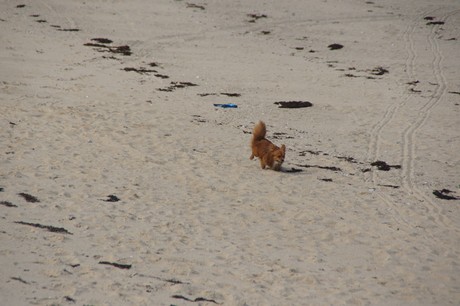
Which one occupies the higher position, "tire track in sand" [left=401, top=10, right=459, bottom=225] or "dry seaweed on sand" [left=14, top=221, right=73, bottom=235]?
"tire track in sand" [left=401, top=10, right=459, bottom=225]

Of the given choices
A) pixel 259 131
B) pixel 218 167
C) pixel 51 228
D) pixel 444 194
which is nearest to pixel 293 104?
pixel 259 131

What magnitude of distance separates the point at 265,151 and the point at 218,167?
42.0 inches

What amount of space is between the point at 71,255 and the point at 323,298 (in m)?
3.39

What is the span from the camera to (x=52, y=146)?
12352 millimetres

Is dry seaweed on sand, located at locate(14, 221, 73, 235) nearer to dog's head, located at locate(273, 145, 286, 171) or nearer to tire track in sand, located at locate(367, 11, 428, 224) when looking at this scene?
dog's head, located at locate(273, 145, 286, 171)

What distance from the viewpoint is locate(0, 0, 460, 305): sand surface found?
7727 millimetres

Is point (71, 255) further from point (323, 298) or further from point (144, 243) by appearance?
point (323, 298)

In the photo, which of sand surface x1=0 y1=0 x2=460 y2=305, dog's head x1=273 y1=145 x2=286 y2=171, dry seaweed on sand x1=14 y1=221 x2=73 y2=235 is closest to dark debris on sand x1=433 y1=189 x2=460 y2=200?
sand surface x1=0 y1=0 x2=460 y2=305

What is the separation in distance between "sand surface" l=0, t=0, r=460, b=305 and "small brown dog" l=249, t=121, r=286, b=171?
0.72 ft

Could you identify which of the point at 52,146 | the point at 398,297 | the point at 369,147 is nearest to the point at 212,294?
the point at 398,297

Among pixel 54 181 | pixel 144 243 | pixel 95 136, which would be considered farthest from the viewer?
pixel 95 136

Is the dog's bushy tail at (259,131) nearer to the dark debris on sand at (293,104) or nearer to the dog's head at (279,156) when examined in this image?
the dog's head at (279,156)

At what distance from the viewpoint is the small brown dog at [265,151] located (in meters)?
12.1

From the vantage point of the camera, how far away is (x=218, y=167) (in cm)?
1233
